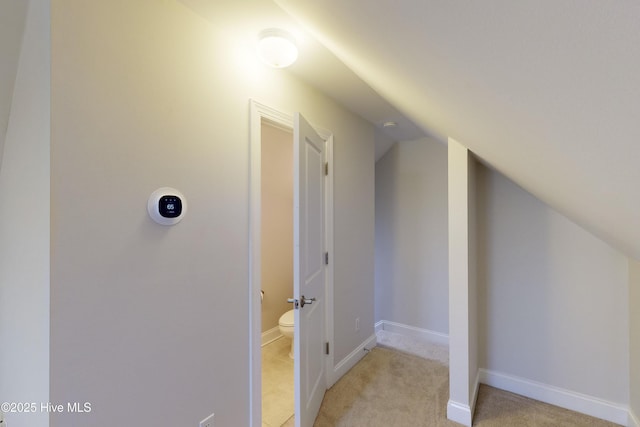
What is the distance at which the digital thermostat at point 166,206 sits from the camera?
1171mm

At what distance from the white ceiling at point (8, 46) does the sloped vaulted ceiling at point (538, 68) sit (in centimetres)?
103

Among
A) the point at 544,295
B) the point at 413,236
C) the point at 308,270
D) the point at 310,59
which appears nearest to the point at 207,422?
the point at 308,270

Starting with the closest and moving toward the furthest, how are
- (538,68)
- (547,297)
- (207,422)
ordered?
(538,68) < (207,422) < (547,297)

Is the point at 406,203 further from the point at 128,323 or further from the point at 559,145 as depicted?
the point at 128,323

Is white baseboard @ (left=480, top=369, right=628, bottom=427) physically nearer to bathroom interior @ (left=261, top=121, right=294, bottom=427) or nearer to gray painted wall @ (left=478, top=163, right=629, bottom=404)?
gray painted wall @ (left=478, top=163, right=629, bottom=404)

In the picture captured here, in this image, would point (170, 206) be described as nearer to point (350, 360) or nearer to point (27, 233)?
point (27, 233)

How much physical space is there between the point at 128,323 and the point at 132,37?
1136mm

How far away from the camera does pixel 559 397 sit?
2.08 meters

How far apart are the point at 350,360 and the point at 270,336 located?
3.17 ft

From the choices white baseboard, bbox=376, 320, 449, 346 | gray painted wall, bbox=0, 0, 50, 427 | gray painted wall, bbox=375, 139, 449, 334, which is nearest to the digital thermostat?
gray painted wall, bbox=0, 0, 50, 427

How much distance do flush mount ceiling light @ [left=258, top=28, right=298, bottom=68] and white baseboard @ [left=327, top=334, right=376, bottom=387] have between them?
2302 mm

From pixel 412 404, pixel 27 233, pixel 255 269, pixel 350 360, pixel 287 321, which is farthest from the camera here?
pixel 287 321

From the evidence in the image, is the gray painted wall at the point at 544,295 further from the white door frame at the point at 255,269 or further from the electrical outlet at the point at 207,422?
the electrical outlet at the point at 207,422

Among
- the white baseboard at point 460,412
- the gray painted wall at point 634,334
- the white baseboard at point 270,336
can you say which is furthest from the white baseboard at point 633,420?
the white baseboard at point 270,336
